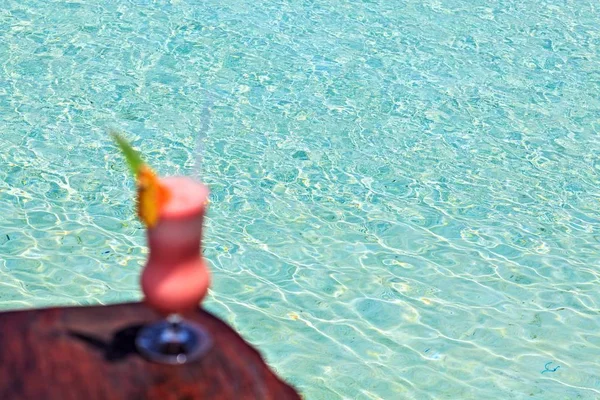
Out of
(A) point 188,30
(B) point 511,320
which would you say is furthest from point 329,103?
(B) point 511,320

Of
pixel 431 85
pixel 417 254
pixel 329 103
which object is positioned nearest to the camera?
pixel 417 254

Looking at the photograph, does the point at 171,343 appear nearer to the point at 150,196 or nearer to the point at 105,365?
the point at 105,365

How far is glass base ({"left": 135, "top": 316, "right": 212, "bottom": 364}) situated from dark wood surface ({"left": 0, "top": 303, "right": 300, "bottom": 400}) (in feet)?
0.05

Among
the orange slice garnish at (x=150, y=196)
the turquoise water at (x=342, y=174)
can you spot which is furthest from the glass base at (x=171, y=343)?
the turquoise water at (x=342, y=174)

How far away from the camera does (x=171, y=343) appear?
2.07 m

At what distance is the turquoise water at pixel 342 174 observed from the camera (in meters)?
4.07

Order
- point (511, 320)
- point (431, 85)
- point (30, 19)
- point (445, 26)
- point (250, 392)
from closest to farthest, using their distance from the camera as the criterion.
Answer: point (250, 392), point (511, 320), point (431, 85), point (30, 19), point (445, 26)

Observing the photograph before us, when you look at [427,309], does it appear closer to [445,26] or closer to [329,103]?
[329,103]

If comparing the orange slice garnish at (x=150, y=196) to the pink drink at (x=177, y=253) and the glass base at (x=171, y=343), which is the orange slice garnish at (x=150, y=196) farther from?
the glass base at (x=171, y=343)

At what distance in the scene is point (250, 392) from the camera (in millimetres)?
A: 2057

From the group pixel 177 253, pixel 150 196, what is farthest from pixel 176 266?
pixel 150 196

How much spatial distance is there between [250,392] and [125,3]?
20.1ft

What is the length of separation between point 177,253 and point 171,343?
0.23 m

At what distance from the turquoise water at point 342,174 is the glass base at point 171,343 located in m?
1.66
